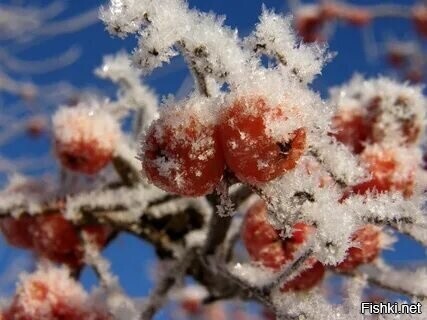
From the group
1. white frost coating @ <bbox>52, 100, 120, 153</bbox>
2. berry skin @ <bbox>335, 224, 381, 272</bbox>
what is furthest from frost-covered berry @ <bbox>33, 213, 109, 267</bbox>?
berry skin @ <bbox>335, 224, 381, 272</bbox>

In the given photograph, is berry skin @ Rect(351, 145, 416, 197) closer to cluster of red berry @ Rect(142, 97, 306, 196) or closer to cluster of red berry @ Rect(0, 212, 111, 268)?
cluster of red berry @ Rect(142, 97, 306, 196)

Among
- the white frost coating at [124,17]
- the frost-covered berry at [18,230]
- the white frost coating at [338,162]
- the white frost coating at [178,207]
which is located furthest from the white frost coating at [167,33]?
the frost-covered berry at [18,230]

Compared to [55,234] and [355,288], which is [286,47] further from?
[55,234]

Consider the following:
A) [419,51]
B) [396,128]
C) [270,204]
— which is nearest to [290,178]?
[270,204]

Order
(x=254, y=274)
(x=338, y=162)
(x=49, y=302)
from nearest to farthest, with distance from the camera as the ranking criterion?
1. (x=338, y=162)
2. (x=254, y=274)
3. (x=49, y=302)

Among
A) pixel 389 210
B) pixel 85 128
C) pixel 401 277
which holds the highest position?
pixel 85 128

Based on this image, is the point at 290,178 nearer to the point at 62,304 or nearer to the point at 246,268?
the point at 246,268

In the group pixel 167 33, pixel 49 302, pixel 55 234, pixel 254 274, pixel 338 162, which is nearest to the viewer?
pixel 167 33

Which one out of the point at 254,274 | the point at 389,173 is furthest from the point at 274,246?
the point at 389,173
